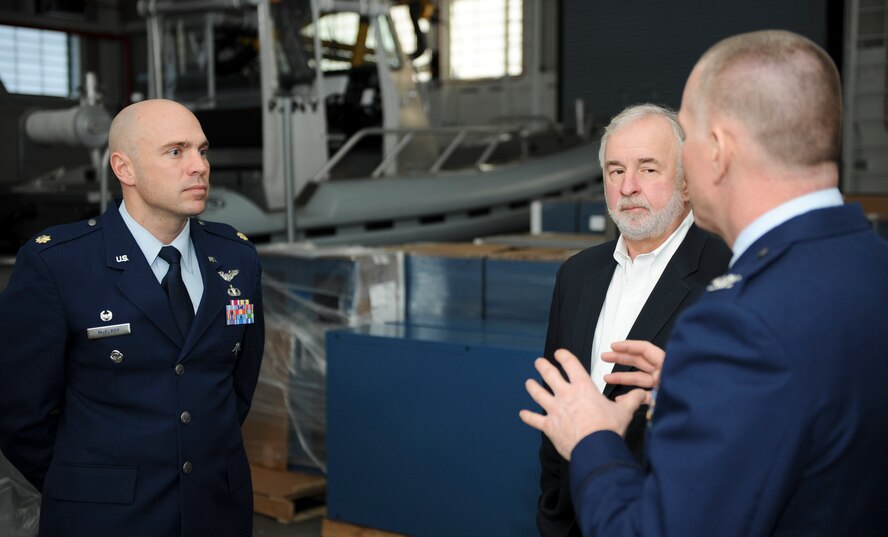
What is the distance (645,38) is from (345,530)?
1076 cm

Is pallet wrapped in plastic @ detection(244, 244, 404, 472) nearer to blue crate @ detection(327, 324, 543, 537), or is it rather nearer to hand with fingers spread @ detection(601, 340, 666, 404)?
blue crate @ detection(327, 324, 543, 537)

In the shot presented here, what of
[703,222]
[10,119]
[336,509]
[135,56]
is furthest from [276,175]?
[135,56]

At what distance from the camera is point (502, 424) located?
3189 mm

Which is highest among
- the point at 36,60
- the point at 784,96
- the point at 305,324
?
the point at 36,60

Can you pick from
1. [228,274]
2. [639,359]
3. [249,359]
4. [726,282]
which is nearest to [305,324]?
[249,359]

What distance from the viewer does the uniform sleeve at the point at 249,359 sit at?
2.34m

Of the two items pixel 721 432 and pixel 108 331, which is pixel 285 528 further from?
pixel 721 432

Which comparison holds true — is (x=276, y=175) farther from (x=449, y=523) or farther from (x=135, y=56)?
(x=135, y=56)

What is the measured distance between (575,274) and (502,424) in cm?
118

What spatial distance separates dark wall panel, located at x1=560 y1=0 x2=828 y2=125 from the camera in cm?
1195

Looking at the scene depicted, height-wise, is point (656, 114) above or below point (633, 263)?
above

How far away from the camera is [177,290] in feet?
6.76

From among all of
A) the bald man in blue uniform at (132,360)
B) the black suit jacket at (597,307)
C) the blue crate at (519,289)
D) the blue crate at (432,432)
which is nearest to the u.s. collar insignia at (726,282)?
the black suit jacket at (597,307)

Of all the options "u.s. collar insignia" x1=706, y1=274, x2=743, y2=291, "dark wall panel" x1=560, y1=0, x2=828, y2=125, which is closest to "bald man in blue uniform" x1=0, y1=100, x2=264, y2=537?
"u.s. collar insignia" x1=706, y1=274, x2=743, y2=291
